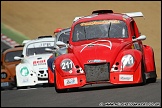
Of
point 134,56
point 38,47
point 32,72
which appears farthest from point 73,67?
point 38,47

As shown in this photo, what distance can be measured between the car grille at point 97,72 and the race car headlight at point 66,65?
38cm

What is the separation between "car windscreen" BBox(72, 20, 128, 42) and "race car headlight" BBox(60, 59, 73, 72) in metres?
1.36

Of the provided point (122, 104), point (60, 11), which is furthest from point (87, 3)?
A: point (122, 104)

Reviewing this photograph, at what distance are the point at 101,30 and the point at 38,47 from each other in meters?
6.25

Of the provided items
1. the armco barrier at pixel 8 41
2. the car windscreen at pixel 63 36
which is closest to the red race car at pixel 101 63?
the car windscreen at pixel 63 36

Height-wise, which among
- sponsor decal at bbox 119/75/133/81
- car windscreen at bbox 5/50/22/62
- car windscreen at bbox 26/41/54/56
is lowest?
sponsor decal at bbox 119/75/133/81

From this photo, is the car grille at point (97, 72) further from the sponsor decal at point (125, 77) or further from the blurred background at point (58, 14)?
the blurred background at point (58, 14)

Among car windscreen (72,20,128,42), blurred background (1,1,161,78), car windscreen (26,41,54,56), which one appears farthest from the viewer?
blurred background (1,1,161,78)

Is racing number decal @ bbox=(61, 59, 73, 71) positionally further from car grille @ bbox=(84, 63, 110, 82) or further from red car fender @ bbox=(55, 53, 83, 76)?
car grille @ bbox=(84, 63, 110, 82)

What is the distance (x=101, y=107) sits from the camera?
10.5m

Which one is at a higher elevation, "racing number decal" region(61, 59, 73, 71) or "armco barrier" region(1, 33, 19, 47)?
"armco barrier" region(1, 33, 19, 47)

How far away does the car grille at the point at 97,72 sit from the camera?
14258 millimetres

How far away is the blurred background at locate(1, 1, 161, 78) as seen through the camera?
4218 centimetres

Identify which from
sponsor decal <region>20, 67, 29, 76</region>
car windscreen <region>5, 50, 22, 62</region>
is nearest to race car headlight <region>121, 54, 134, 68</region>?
sponsor decal <region>20, 67, 29, 76</region>
